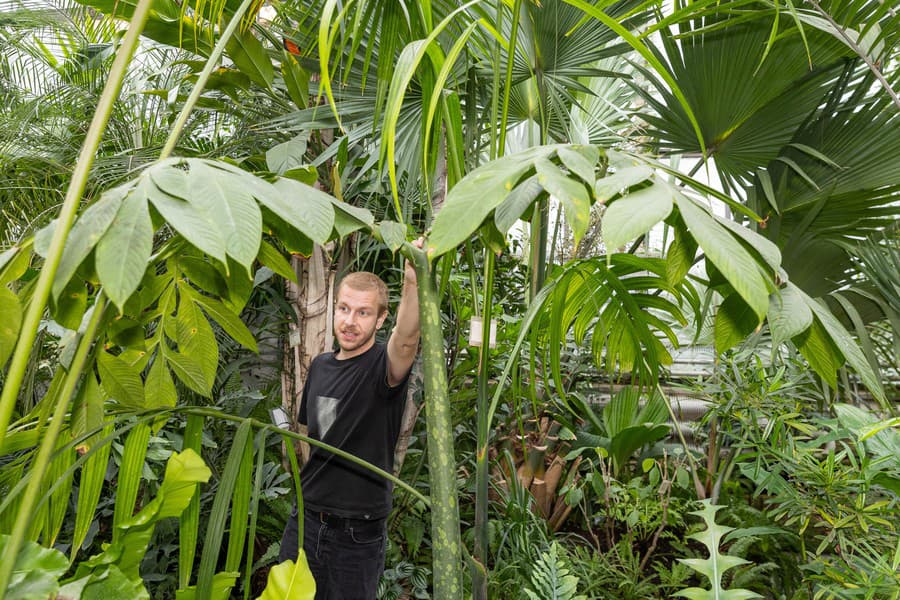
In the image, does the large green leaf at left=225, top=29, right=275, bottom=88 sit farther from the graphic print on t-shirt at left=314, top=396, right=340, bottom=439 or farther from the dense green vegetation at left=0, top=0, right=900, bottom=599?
the graphic print on t-shirt at left=314, top=396, right=340, bottom=439

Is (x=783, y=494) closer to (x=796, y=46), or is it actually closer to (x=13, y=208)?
(x=796, y=46)

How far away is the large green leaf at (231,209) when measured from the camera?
382 mm

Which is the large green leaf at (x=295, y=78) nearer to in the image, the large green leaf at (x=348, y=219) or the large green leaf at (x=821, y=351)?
the large green leaf at (x=348, y=219)

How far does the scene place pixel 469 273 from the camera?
147cm

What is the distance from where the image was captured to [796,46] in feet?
4.63

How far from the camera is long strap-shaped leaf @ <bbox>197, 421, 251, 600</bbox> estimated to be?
55 cm

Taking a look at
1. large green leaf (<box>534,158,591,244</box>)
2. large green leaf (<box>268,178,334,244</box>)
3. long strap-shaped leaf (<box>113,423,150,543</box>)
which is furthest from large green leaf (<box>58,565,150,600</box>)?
large green leaf (<box>534,158,591,244</box>)

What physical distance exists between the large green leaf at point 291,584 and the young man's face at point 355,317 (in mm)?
907

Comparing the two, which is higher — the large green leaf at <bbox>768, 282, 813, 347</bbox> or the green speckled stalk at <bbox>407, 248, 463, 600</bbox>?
the large green leaf at <bbox>768, 282, 813, 347</bbox>

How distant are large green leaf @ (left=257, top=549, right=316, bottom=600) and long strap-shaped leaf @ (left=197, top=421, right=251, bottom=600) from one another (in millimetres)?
49

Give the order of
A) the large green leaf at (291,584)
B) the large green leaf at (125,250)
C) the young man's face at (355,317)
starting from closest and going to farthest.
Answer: the large green leaf at (125,250), the large green leaf at (291,584), the young man's face at (355,317)

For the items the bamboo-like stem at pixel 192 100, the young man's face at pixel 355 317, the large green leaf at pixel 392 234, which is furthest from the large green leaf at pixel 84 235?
the young man's face at pixel 355 317

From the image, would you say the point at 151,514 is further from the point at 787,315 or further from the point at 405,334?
the point at 405,334

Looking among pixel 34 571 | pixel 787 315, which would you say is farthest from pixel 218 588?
pixel 787 315
